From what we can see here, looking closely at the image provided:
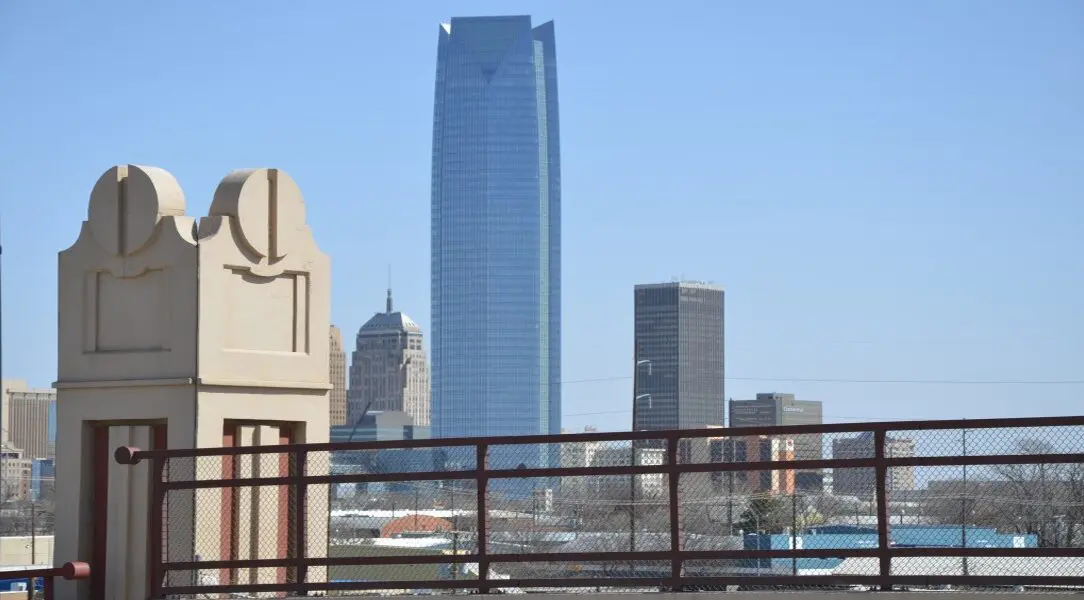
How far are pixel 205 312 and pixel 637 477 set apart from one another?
413 centimetres

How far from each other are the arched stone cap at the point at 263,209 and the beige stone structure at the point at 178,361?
15 mm

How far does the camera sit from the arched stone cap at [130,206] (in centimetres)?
1408

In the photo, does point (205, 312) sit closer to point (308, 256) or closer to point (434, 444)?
point (308, 256)

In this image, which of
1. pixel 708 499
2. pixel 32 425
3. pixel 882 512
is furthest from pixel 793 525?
pixel 32 425

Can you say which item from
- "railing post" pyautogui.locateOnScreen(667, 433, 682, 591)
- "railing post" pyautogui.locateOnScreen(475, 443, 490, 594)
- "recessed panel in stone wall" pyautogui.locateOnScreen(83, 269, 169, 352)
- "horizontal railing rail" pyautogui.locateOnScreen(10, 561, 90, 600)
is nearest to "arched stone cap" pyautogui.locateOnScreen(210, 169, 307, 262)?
"recessed panel in stone wall" pyautogui.locateOnScreen(83, 269, 169, 352)

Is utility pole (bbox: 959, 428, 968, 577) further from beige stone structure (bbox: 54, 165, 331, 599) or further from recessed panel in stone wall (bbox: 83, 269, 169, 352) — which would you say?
recessed panel in stone wall (bbox: 83, 269, 169, 352)

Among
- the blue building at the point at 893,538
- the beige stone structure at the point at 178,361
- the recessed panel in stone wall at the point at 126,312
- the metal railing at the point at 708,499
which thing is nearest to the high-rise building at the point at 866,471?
the metal railing at the point at 708,499

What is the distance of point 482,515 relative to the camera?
12305mm

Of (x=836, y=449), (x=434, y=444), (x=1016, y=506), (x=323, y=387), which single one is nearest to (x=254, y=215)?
(x=323, y=387)

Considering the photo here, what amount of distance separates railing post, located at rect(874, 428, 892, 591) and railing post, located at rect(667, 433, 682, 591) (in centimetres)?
150

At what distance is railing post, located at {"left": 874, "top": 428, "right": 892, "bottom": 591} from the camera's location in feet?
38.3

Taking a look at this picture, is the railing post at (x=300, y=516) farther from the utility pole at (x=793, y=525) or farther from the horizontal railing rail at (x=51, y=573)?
the utility pole at (x=793, y=525)

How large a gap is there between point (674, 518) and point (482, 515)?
60.1 inches

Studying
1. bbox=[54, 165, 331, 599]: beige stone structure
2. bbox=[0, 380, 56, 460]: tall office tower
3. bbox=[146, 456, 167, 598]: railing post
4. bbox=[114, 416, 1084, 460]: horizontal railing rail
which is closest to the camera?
bbox=[114, 416, 1084, 460]: horizontal railing rail
